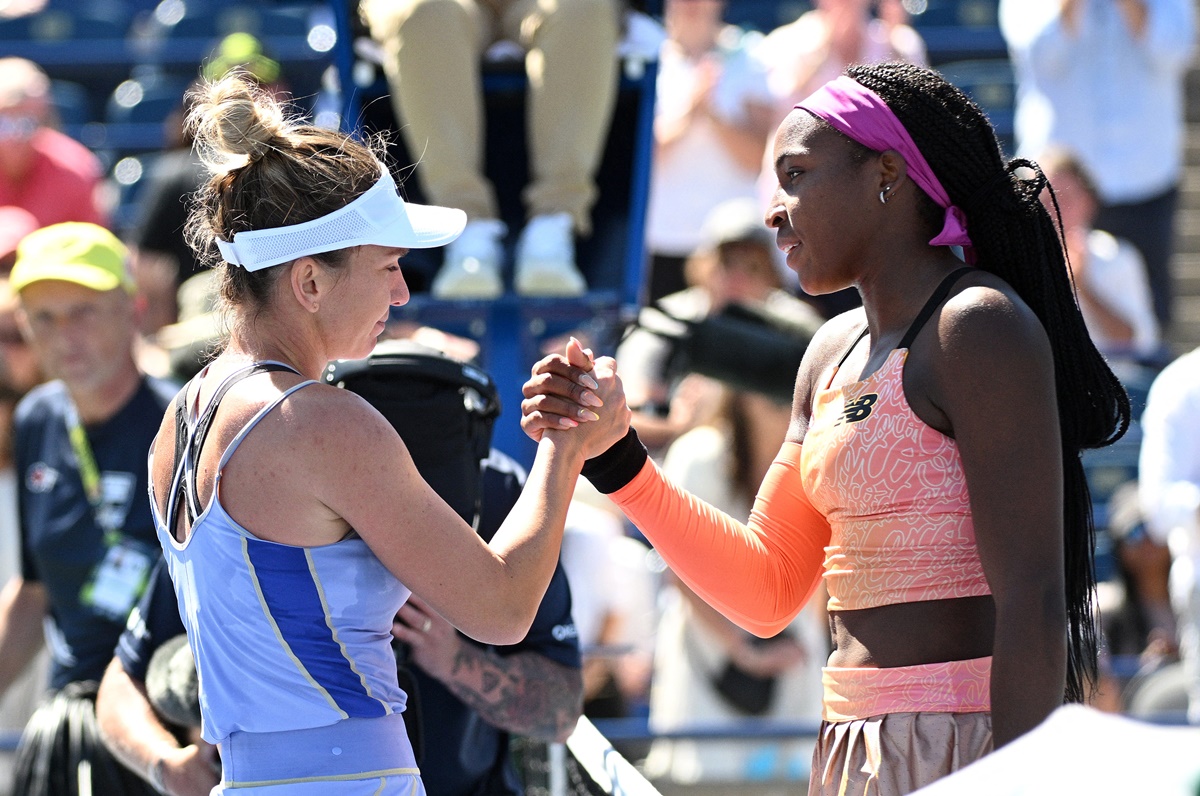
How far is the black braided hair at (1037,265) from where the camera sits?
1.97 meters

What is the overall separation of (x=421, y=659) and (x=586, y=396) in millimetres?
652

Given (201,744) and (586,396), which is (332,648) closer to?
(586,396)

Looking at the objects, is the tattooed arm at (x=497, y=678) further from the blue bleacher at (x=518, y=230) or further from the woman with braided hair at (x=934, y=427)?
the blue bleacher at (x=518, y=230)

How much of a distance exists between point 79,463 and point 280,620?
2.17m

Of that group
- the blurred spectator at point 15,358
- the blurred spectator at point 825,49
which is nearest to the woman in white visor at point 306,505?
the blurred spectator at point 15,358

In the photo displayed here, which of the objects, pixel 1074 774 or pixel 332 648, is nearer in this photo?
pixel 1074 774

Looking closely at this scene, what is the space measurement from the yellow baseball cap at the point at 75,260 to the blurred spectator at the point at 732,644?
1.89 m

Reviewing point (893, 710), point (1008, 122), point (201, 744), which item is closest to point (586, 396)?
point (893, 710)

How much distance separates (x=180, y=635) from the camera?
2.69m

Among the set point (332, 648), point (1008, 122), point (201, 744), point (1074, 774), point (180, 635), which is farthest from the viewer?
point (1008, 122)

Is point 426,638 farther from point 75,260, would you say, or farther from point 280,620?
point 75,260

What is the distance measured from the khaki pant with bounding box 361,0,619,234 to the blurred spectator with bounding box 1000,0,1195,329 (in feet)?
8.71

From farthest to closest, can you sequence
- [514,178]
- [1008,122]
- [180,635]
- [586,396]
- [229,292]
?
1. [1008,122]
2. [514,178]
3. [180,635]
4. [586,396]
5. [229,292]

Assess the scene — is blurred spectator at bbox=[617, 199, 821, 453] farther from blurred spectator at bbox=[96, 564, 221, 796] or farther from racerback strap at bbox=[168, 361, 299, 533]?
racerback strap at bbox=[168, 361, 299, 533]
